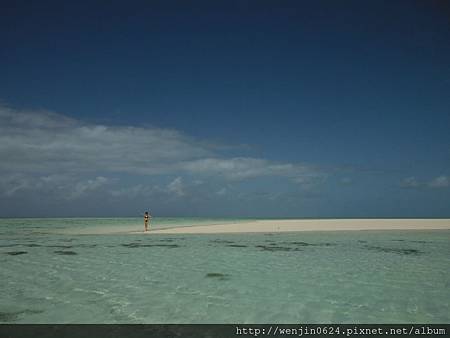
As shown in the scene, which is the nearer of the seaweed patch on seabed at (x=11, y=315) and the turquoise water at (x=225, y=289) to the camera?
the seaweed patch on seabed at (x=11, y=315)

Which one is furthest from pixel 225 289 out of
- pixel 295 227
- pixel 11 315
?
pixel 295 227

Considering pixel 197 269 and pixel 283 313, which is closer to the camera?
pixel 283 313

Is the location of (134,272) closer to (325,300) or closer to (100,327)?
(100,327)

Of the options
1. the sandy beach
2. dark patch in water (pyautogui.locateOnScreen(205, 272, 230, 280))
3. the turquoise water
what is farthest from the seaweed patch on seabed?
the sandy beach

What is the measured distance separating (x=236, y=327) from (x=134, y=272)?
24.9ft

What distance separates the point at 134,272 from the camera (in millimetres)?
13977

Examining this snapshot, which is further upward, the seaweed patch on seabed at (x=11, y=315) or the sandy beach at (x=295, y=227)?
the seaweed patch on seabed at (x=11, y=315)

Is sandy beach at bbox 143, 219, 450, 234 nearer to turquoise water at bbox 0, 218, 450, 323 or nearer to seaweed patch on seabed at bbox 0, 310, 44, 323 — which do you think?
turquoise water at bbox 0, 218, 450, 323

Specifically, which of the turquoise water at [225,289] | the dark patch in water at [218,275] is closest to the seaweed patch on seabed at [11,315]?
the turquoise water at [225,289]

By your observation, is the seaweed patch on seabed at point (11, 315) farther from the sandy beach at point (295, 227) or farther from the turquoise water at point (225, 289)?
the sandy beach at point (295, 227)

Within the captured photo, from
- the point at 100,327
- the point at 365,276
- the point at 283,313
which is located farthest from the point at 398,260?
the point at 100,327

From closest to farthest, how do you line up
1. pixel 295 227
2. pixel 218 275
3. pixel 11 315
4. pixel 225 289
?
1. pixel 11 315
2. pixel 225 289
3. pixel 218 275
4. pixel 295 227

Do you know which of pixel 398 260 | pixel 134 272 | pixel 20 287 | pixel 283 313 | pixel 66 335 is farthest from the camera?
pixel 398 260

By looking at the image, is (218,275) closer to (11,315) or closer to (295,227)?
(11,315)
